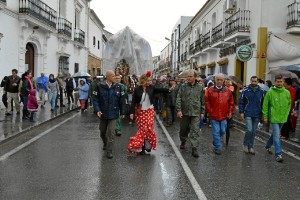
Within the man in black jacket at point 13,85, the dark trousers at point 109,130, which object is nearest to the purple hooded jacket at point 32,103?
the man in black jacket at point 13,85

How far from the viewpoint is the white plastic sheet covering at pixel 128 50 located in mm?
14008

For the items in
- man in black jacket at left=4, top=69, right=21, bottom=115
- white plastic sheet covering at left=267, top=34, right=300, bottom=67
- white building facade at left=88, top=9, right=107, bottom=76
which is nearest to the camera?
man in black jacket at left=4, top=69, right=21, bottom=115

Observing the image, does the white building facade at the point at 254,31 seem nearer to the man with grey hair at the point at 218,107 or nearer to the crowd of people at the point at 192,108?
the crowd of people at the point at 192,108

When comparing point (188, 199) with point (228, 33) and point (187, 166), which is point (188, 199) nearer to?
point (187, 166)

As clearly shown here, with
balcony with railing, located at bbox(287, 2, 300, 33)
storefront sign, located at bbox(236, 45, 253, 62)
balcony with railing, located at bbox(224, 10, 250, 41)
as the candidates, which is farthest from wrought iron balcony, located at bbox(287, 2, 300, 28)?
storefront sign, located at bbox(236, 45, 253, 62)

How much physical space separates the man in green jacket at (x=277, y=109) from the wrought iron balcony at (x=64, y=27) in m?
18.6

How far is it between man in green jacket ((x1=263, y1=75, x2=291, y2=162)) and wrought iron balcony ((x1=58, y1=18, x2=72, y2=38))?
18.6 m

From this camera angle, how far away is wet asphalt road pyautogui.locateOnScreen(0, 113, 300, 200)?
17.0 feet

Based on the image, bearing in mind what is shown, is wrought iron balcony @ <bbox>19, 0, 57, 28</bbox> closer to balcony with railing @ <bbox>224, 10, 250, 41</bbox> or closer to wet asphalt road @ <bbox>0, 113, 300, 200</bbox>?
balcony with railing @ <bbox>224, 10, 250, 41</bbox>

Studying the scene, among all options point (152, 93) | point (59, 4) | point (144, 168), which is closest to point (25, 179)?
point (144, 168)

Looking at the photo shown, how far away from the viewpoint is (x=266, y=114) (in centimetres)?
772

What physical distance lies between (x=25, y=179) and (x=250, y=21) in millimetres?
16048

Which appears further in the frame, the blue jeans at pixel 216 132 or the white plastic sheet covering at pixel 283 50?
the white plastic sheet covering at pixel 283 50

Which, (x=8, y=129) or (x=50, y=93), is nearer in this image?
(x=8, y=129)
